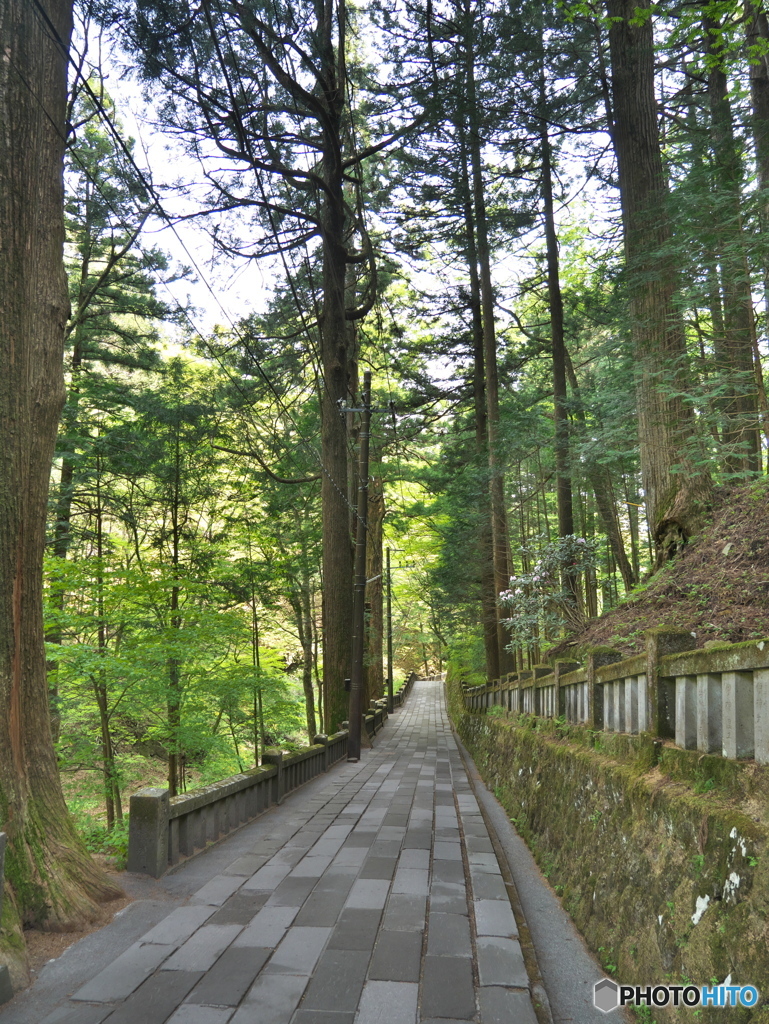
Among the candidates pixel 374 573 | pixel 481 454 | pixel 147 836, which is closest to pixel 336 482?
pixel 481 454

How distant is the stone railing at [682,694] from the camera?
2.54 meters

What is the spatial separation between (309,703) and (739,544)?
16.3 metres

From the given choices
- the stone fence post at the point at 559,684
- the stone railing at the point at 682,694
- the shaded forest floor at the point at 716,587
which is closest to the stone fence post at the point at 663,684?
the stone railing at the point at 682,694

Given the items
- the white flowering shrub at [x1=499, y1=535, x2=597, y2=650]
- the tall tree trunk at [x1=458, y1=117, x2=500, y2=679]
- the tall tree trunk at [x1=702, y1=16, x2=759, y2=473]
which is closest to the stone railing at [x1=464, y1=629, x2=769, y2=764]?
the tall tree trunk at [x1=702, y1=16, x2=759, y2=473]

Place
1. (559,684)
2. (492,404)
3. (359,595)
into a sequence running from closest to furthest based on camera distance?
1. (559,684)
2. (359,595)
3. (492,404)

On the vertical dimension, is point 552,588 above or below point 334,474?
below

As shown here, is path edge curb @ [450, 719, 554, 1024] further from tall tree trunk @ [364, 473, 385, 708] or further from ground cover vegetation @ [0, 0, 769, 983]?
tall tree trunk @ [364, 473, 385, 708]

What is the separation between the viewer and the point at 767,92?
8.81 meters

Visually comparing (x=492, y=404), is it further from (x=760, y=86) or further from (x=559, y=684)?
(x=559, y=684)

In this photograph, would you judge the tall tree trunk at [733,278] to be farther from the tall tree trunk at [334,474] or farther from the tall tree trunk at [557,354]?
the tall tree trunk at [334,474]

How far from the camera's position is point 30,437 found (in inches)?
159

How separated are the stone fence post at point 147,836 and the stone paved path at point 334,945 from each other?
414 mm

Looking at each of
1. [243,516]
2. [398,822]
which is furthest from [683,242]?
[243,516]

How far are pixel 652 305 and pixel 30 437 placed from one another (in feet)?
22.4
